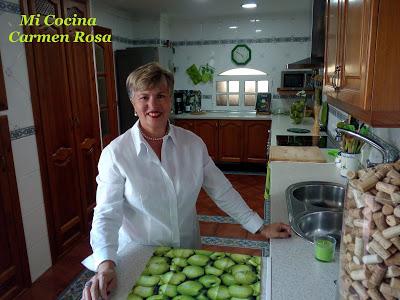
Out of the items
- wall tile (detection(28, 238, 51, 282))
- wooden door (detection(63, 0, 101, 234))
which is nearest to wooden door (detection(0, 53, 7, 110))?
wooden door (detection(63, 0, 101, 234))

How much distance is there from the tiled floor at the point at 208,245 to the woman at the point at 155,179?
1.30 meters

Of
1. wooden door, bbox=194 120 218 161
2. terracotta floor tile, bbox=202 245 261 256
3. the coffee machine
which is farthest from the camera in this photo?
the coffee machine

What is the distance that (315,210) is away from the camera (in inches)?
52.9

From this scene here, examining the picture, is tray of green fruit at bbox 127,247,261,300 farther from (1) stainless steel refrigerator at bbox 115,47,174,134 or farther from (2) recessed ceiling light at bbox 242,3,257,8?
(2) recessed ceiling light at bbox 242,3,257,8

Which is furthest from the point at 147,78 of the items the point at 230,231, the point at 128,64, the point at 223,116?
the point at 223,116

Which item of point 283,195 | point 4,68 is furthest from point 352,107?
point 4,68

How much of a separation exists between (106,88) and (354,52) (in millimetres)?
3364

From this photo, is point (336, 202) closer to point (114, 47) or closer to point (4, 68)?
point (4, 68)

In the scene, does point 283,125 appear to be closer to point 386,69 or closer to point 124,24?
point 124,24

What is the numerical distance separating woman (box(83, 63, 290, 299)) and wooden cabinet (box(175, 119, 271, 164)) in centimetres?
313

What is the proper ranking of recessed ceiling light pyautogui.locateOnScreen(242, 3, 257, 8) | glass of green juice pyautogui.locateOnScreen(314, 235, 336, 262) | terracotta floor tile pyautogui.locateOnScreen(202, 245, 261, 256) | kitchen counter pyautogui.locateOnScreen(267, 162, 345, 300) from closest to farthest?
kitchen counter pyautogui.locateOnScreen(267, 162, 345, 300) < glass of green juice pyautogui.locateOnScreen(314, 235, 336, 262) < terracotta floor tile pyautogui.locateOnScreen(202, 245, 261, 256) < recessed ceiling light pyautogui.locateOnScreen(242, 3, 257, 8)

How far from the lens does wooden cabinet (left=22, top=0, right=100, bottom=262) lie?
7.39ft

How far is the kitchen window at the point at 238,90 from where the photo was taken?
4844 millimetres

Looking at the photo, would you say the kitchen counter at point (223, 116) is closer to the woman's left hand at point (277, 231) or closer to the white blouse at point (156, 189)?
the white blouse at point (156, 189)
